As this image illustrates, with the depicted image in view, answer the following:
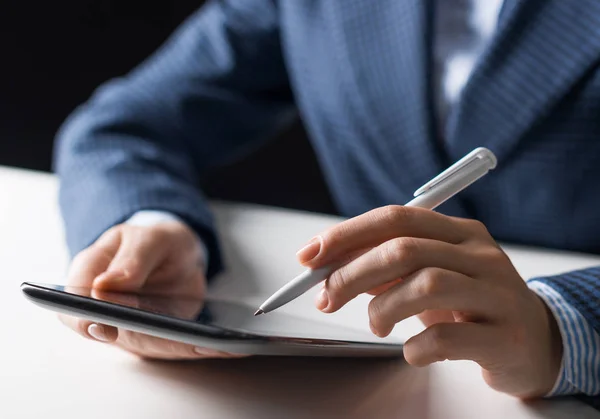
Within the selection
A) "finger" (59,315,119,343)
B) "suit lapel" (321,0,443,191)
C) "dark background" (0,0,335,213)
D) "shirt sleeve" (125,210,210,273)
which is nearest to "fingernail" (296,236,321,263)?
"finger" (59,315,119,343)

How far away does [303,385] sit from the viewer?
0.43m

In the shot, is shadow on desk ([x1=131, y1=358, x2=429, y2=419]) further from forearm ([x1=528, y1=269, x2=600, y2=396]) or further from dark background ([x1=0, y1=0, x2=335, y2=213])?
dark background ([x1=0, y1=0, x2=335, y2=213])

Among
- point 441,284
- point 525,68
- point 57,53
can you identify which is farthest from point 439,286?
point 57,53

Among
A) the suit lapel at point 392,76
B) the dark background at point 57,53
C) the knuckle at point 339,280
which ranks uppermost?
the dark background at point 57,53

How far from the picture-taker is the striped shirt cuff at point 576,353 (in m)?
0.42

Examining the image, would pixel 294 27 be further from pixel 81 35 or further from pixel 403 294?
pixel 81 35

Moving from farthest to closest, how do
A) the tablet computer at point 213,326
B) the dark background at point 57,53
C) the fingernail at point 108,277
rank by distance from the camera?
the dark background at point 57,53
the fingernail at point 108,277
the tablet computer at point 213,326

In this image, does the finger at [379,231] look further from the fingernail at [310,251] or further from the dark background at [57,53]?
the dark background at [57,53]

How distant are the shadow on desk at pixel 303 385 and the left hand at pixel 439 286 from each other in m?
0.04

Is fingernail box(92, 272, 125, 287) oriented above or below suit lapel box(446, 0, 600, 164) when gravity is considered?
below

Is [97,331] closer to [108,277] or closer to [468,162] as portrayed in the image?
[108,277]

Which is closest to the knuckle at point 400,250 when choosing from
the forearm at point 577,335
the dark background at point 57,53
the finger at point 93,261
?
the forearm at point 577,335

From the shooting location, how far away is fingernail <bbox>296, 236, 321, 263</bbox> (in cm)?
38

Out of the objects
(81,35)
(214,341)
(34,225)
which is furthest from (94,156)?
(81,35)
